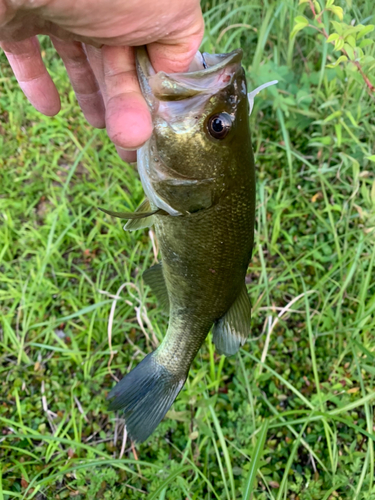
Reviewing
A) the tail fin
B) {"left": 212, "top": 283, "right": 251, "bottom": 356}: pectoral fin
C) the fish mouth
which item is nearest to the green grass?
the tail fin

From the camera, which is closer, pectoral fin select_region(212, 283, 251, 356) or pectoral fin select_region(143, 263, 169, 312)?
pectoral fin select_region(212, 283, 251, 356)

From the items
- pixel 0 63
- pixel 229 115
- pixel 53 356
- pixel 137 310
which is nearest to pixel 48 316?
pixel 53 356

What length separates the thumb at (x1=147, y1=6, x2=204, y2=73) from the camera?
4.10 feet

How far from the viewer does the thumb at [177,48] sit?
4.10 feet

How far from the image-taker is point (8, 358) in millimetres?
2367

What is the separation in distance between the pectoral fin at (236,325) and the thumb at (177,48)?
0.95 meters

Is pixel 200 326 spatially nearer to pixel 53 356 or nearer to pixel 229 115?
pixel 229 115

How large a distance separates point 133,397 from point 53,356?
922 mm

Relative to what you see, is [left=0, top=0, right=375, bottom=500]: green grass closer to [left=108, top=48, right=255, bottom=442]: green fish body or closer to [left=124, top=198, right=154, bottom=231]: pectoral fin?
[left=108, top=48, right=255, bottom=442]: green fish body

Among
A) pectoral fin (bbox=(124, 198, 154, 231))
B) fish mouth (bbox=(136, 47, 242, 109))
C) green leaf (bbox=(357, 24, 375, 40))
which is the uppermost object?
fish mouth (bbox=(136, 47, 242, 109))

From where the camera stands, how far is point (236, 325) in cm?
160

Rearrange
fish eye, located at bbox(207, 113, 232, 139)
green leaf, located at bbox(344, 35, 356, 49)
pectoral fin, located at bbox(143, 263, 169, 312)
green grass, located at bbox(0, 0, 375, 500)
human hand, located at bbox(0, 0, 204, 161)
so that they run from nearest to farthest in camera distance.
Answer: human hand, located at bbox(0, 0, 204, 161)
fish eye, located at bbox(207, 113, 232, 139)
green leaf, located at bbox(344, 35, 356, 49)
pectoral fin, located at bbox(143, 263, 169, 312)
green grass, located at bbox(0, 0, 375, 500)

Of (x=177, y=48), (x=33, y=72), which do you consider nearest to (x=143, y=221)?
(x=177, y=48)

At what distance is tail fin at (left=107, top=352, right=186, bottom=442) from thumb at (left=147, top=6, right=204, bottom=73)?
1.26 metres
